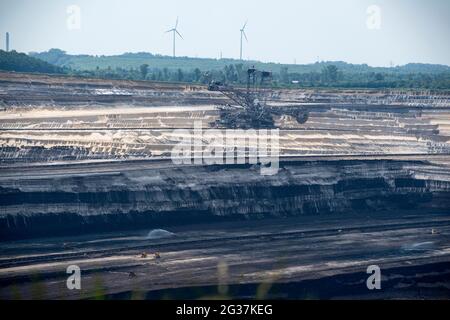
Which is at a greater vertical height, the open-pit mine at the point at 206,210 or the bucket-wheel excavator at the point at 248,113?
the bucket-wheel excavator at the point at 248,113

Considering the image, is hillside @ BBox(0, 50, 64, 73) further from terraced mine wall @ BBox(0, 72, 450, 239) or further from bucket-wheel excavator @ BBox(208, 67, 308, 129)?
bucket-wheel excavator @ BBox(208, 67, 308, 129)

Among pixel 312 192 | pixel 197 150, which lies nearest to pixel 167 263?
pixel 312 192

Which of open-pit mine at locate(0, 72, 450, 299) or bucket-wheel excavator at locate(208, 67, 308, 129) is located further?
bucket-wheel excavator at locate(208, 67, 308, 129)

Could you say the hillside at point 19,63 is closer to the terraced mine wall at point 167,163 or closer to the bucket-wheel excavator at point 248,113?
the terraced mine wall at point 167,163

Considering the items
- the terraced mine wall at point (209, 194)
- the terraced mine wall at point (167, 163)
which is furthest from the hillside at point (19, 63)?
the terraced mine wall at point (209, 194)

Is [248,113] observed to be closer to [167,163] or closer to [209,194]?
[167,163]

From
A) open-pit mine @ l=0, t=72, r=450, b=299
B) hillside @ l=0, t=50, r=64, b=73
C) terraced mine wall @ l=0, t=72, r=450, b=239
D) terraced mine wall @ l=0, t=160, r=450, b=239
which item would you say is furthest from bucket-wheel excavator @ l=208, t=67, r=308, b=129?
hillside @ l=0, t=50, r=64, b=73

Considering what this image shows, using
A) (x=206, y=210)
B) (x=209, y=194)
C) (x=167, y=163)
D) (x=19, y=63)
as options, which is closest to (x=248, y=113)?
(x=167, y=163)
